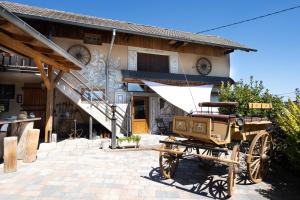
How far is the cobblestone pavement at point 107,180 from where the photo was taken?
181 inches

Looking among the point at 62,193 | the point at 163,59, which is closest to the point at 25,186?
the point at 62,193

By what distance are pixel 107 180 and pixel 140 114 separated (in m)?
7.54

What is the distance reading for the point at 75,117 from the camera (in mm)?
11906

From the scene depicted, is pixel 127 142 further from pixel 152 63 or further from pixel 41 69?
pixel 152 63

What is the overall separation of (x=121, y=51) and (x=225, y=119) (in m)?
8.63

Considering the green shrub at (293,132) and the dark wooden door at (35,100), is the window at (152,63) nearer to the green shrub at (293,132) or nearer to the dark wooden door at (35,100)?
the dark wooden door at (35,100)

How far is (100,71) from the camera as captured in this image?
1198cm

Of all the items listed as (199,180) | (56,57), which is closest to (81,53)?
(56,57)

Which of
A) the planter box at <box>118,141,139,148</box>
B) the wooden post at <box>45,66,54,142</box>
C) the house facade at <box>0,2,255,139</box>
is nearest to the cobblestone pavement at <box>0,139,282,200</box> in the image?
the planter box at <box>118,141,139,148</box>

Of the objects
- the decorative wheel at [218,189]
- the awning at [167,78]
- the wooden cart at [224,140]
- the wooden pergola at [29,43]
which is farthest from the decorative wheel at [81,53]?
the decorative wheel at [218,189]

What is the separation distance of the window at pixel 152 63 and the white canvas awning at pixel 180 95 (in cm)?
150

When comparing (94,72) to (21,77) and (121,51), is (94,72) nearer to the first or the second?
(121,51)

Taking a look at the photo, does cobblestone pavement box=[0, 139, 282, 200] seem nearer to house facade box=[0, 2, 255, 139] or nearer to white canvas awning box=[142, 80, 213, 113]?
house facade box=[0, 2, 255, 139]

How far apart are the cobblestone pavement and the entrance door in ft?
16.4
